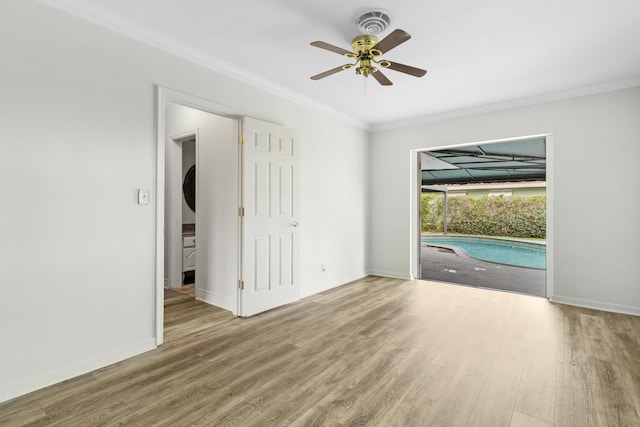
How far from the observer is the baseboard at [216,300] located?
358 cm

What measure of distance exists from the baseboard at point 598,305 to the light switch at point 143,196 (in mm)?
4790

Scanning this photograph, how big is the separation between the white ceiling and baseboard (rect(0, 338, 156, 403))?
252 centimetres

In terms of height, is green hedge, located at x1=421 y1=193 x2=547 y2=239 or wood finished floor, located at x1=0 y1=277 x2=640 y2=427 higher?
green hedge, located at x1=421 y1=193 x2=547 y2=239

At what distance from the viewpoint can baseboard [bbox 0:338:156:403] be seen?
1949 millimetres

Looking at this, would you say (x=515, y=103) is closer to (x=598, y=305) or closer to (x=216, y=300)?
(x=598, y=305)

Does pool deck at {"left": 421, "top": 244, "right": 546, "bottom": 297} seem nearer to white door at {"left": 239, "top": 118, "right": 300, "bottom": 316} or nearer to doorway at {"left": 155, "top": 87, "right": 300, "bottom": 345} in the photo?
white door at {"left": 239, "top": 118, "right": 300, "bottom": 316}

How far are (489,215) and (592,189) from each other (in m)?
7.73

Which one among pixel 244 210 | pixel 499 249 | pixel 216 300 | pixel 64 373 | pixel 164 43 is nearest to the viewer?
pixel 64 373

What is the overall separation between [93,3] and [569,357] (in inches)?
178

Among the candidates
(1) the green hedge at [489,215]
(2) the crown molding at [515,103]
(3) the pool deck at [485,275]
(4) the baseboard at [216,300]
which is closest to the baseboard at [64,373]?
(4) the baseboard at [216,300]

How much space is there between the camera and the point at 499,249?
9812 mm

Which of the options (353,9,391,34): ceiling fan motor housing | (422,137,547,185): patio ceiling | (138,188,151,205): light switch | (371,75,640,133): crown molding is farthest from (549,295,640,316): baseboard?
(138,188,151,205): light switch

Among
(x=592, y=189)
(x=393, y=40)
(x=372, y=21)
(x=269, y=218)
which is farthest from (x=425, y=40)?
(x=592, y=189)

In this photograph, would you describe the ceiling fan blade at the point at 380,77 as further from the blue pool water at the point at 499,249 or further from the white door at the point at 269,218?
the blue pool water at the point at 499,249
